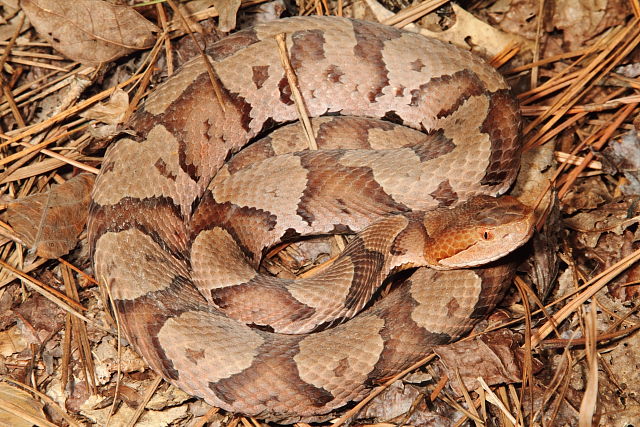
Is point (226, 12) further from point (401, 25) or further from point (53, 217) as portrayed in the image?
point (53, 217)

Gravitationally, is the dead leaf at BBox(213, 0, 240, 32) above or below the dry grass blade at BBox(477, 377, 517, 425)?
above

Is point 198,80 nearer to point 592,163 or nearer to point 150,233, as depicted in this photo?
point 150,233

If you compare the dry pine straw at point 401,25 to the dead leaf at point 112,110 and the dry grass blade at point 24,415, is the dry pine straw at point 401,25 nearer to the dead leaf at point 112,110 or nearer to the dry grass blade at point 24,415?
Result: the dead leaf at point 112,110

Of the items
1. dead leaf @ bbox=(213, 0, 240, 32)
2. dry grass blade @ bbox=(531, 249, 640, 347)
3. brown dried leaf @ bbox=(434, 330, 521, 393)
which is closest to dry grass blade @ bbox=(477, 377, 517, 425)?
brown dried leaf @ bbox=(434, 330, 521, 393)

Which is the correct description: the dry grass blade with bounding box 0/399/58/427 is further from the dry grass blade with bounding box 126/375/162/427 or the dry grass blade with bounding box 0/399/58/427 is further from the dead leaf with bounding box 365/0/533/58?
the dead leaf with bounding box 365/0/533/58

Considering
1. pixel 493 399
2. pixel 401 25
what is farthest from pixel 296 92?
pixel 493 399

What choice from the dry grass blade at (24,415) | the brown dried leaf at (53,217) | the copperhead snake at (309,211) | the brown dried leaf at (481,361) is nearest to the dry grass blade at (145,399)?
the copperhead snake at (309,211)

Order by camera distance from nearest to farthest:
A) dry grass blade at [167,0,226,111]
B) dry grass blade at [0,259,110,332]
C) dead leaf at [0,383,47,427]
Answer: dead leaf at [0,383,47,427]
dry grass blade at [0,259,110,332]
dry grass blade at [167,0,226,111]
